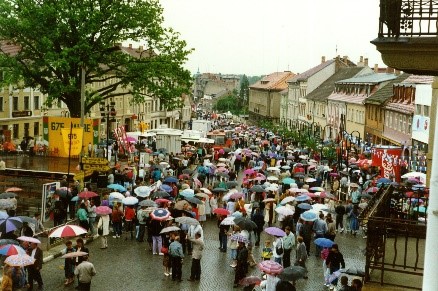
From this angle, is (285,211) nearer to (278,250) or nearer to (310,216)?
(310,216)

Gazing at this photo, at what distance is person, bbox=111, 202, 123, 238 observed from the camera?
22.4 meters

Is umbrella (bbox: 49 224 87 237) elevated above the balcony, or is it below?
below

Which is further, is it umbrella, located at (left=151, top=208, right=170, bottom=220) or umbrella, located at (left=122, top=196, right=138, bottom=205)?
umbrella, located at (left=122, top=196, right=138, bottom=205)

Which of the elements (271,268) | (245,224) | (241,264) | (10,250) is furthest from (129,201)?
(271,268)

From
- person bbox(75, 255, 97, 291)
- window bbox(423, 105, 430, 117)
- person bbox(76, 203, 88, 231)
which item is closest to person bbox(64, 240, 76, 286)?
person bbox(75, 255, 97, 291)

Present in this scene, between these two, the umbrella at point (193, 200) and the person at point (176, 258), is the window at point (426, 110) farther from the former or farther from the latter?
the person at point (176, 258)

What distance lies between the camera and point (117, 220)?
22.5m

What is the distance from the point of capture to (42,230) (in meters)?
20.5

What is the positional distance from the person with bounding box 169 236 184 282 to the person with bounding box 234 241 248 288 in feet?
5.23

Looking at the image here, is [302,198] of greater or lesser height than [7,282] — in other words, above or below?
above

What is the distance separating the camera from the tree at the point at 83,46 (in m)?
34.4

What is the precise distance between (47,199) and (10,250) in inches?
324

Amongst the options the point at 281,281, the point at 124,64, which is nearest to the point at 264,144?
the point at 124,64

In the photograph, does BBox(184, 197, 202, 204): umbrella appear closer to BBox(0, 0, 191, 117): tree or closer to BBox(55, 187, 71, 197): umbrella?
BBox(55, 187, 71, 197): umbrella
